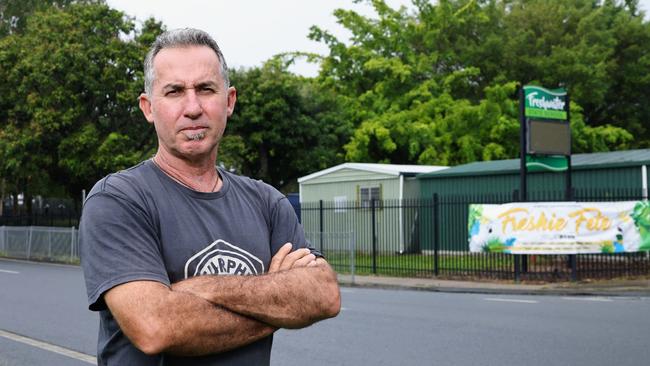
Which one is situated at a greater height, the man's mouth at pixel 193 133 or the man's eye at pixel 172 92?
the man's eye at pixel 172 92

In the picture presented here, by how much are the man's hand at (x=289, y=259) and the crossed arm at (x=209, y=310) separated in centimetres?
9

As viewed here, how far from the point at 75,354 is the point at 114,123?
887 inches

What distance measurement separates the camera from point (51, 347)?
8.84 m

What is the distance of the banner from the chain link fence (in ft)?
49.2

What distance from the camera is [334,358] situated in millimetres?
8062

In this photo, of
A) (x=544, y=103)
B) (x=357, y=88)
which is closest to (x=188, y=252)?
(x=544, y=103)

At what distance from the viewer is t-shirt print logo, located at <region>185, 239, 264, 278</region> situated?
2350 millimetres

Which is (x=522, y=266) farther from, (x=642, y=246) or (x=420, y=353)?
(x=420, y=353)

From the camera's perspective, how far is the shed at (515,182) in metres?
21.2

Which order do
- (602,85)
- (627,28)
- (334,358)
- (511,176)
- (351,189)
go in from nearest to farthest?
(334,358) → (511,176) → (351,189) → (602,85) → (627,28)

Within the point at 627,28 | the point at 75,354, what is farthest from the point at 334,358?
the point at 627,28

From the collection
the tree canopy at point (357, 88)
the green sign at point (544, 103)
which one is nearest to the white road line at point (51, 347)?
the green sign at point (544, 103)

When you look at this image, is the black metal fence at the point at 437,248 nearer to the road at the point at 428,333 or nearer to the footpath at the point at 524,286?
the footpath at the point at 524,286

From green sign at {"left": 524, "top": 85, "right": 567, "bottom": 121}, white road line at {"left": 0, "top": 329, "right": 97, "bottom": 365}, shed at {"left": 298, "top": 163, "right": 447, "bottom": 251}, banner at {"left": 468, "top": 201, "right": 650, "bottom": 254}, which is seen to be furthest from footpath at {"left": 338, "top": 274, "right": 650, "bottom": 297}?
white road line at {"left": 0, "top": 329, "right": 97, "bottom": 365}
